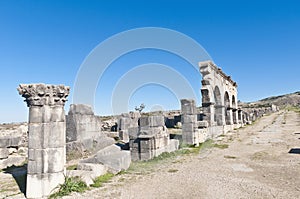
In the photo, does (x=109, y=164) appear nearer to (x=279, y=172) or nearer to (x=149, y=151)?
(x=149, y=151)

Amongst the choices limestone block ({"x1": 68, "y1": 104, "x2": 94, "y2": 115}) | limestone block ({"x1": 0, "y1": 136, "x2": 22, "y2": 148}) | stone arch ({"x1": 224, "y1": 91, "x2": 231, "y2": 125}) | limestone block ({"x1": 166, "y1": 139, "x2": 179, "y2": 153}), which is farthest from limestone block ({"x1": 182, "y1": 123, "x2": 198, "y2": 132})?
stone arch ({"x1": 224, "y1": 91, "x2": 231, "y2": 125})

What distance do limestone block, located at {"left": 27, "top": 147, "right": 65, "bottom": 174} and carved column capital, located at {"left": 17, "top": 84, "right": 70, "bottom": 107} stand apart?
1.04 meters

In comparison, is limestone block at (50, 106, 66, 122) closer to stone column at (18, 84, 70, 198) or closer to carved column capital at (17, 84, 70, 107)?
stone column at (18, 84, 70, 198)

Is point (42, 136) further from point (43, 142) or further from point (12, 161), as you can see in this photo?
point (12, 161)

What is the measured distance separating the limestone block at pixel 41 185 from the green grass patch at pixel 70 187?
15 centimetres

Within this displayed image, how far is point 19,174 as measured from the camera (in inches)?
253

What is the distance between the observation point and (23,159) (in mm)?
8164

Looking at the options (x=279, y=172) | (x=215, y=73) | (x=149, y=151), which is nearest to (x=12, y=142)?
(x=149, y=151)

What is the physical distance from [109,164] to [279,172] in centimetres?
483

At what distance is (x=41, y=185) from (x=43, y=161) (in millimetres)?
490

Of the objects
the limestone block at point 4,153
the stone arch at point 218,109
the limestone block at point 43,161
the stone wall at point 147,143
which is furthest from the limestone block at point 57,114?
the stone arch at point 218,109

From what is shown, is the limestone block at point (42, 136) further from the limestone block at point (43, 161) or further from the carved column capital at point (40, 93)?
the carved column capital at point (40, 93)

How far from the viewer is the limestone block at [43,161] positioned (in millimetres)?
4531

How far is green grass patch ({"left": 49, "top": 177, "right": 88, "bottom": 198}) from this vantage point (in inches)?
175
